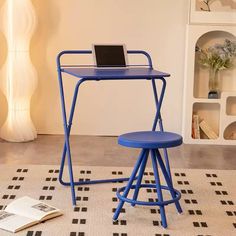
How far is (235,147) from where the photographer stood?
4.64 m

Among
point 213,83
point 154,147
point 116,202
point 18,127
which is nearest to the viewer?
point 154,147

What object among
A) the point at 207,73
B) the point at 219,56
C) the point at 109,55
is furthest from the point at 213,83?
the point at 109,55

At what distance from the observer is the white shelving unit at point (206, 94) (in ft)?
15.0

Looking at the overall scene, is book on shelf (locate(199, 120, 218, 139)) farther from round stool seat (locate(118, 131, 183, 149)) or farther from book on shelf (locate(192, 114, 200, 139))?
round stool seat (locate(118, 131, 183, 149))

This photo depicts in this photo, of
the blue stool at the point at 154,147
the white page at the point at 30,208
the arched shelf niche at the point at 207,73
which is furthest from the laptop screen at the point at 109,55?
the arched shelf niche at the point at 207,73

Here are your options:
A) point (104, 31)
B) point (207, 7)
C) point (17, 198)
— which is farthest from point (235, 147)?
point (17, 198)

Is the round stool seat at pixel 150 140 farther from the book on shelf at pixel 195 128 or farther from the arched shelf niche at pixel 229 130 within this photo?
the arched shelf niche at pixel 229 130

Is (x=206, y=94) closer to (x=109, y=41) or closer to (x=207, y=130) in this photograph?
(x=207, y=130)

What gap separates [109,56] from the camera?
130 inches

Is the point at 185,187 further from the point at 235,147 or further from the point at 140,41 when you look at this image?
the point at 140,41

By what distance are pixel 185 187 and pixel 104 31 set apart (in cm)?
180

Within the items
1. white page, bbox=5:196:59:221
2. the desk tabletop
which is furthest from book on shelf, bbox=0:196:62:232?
the desk tabletop

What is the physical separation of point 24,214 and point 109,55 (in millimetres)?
1097

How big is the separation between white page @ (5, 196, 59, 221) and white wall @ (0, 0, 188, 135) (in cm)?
185
